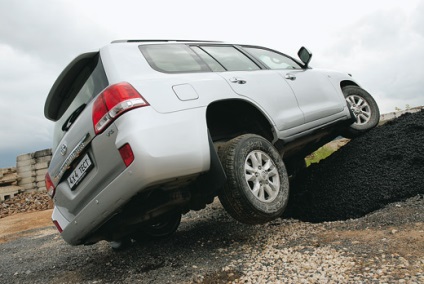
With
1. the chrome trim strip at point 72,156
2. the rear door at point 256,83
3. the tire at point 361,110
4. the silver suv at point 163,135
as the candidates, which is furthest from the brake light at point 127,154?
the tire at point 361,110

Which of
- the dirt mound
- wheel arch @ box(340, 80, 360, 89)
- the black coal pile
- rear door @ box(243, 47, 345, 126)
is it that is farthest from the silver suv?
the dirt mound

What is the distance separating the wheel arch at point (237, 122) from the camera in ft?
10.0

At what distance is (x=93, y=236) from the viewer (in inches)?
111

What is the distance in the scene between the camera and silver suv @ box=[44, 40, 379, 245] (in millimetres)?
2260

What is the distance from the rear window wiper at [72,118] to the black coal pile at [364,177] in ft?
8.10

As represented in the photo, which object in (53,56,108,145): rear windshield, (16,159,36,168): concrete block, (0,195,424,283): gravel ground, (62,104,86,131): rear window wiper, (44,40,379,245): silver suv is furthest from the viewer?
(16,159,36,168): concrete block

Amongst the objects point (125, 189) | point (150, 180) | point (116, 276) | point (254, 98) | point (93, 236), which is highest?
point (254, 98)

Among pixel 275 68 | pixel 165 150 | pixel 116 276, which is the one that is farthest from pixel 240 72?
pixel 116 276

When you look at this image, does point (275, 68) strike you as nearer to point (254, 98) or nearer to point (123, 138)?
point (254, 98)

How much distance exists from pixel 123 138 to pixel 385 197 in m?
2.55

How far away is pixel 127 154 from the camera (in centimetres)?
219

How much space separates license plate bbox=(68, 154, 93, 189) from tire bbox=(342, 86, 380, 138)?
11.7 ft

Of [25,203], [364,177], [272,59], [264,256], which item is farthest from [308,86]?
[25,203]

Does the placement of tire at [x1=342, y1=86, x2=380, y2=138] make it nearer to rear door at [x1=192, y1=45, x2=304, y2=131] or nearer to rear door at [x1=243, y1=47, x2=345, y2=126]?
rear door at [x1=243, y1=47, x2=345, y2=126]
